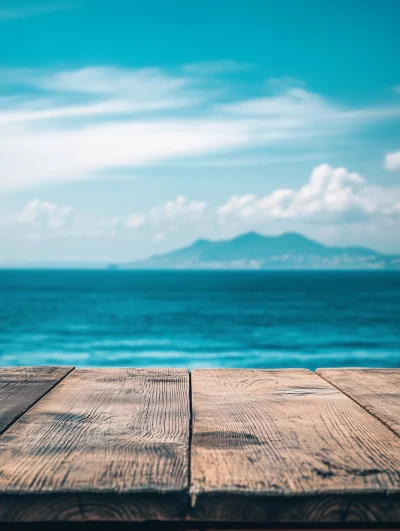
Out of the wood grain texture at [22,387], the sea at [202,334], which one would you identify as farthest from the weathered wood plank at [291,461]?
the sea at [202,334]

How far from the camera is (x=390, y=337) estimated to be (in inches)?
1125

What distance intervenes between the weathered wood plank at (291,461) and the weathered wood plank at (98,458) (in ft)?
0.17

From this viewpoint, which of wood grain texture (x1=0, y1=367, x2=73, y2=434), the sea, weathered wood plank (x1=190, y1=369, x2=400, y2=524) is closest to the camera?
weathered wood plank (x1=190, y1=369, x2=400, y2=524)

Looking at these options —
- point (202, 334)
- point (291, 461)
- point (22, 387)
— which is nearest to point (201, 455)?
point (291, 461)

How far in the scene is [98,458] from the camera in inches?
42.3

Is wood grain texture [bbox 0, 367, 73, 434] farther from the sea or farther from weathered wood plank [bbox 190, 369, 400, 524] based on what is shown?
the sea

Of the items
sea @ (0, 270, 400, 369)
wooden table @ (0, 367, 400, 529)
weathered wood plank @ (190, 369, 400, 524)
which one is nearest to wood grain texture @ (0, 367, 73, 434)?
wooden table @ (0, 367, 400, 529)

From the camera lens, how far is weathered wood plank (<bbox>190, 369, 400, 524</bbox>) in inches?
36.8

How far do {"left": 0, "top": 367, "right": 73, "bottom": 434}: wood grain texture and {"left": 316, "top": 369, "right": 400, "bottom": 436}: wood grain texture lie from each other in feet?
3.00

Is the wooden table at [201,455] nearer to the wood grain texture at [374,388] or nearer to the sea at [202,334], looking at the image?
the wood grain texture at [374,388]

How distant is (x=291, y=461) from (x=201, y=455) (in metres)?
0.18

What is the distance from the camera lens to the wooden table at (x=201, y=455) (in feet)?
3.07

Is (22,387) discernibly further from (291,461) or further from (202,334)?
(202,334)

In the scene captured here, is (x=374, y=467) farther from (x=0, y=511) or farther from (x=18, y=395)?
(x=18, y=395)
